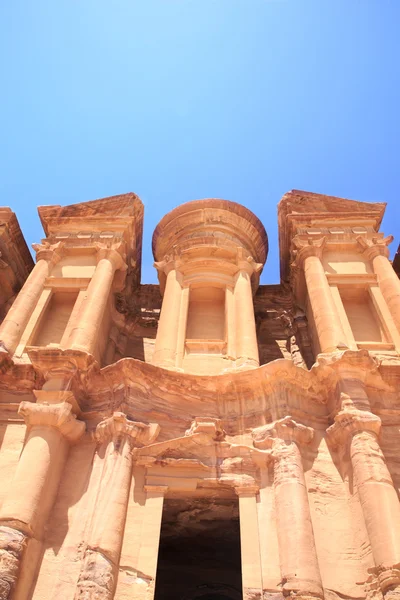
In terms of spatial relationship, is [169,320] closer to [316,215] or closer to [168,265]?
[168,265]

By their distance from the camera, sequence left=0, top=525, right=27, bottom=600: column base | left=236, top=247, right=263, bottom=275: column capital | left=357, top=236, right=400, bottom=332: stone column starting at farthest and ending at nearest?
left=236, top=247, right=263, bottom=275: column capital, left=357, top=236, right=400, bottom=332: stone column, left=0, top=525, right=27, bottom=600: column base

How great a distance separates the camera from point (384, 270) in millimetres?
13984

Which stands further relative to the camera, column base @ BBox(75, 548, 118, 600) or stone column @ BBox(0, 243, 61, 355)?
stone column @ BBox(0, 243, 61, 355)

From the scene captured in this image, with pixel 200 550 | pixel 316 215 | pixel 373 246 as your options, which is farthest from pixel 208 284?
pixel 200 550

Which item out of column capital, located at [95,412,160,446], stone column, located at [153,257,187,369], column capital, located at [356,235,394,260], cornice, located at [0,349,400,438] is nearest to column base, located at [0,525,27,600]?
column capital, located at [95,412,160,446]

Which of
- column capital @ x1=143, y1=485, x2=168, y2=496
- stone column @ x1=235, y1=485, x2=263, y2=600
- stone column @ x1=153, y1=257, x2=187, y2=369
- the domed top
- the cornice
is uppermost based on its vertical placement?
the domed top

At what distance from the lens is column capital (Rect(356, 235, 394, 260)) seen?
14727mm

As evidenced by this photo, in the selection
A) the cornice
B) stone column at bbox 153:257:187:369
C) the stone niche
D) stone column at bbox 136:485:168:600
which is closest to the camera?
stone column at bbox 136:485:168:600

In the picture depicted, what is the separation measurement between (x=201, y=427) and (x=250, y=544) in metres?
2.32

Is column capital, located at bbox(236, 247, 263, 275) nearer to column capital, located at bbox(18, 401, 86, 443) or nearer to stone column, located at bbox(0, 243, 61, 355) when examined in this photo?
stone column, located at bbox(0, 243, 61, 355)

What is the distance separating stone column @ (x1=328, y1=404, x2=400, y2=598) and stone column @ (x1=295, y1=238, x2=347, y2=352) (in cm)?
214

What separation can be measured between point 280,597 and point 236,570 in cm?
523

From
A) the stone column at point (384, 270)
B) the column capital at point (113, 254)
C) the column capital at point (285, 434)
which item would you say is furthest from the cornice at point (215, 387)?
the column capital at point (113, 254)

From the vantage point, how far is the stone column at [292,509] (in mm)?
7406
